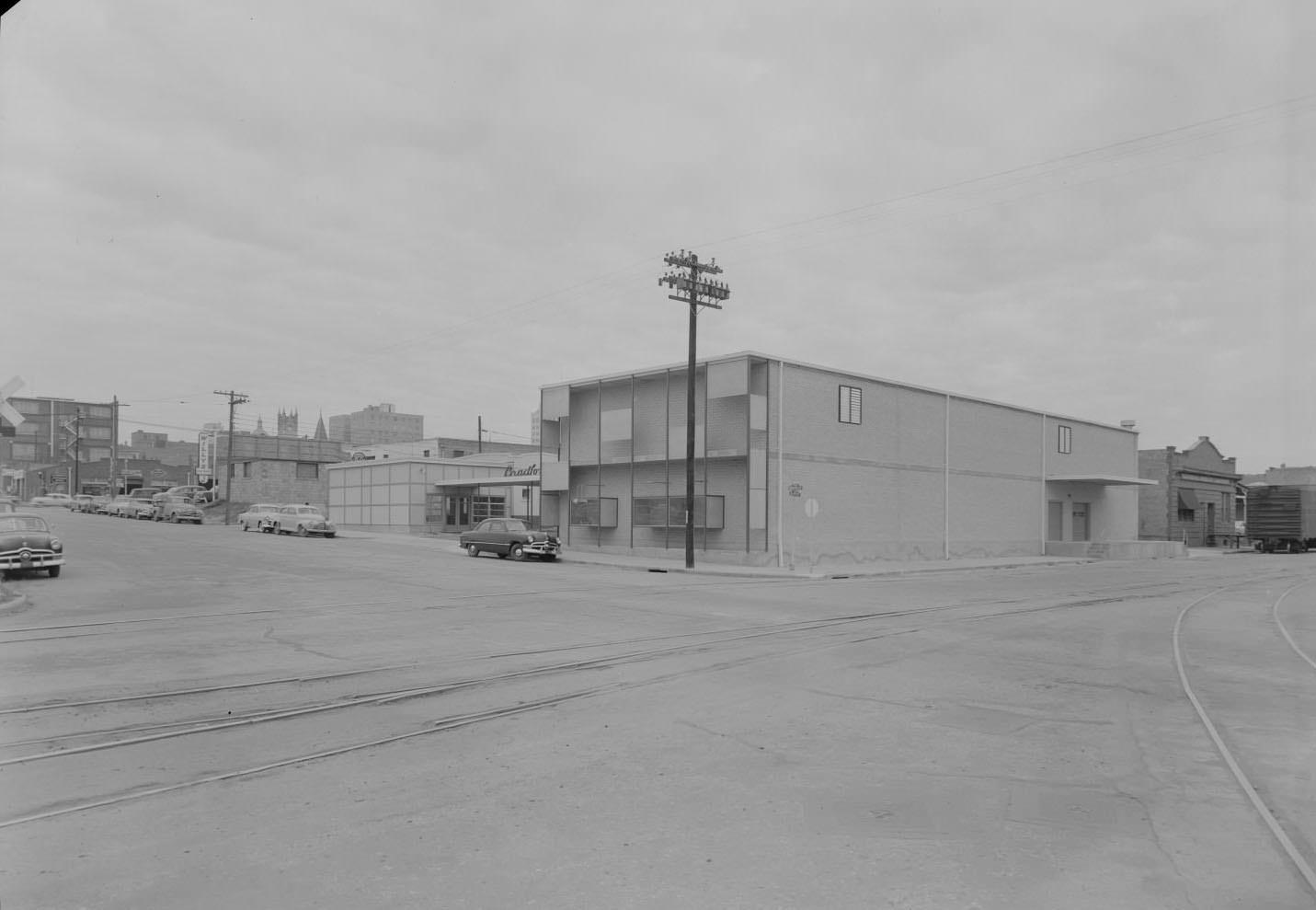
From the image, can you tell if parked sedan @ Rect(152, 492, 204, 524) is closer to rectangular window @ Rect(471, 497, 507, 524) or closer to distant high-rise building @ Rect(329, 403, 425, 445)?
rectangular window @ Rect(471, 497, 507, 524)

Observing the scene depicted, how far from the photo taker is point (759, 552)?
1304 inches

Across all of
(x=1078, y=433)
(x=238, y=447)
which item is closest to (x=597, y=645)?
(x=1078, y=433)

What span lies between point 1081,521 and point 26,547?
1975 inches

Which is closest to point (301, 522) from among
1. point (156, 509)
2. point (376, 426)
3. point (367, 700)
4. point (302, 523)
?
point (302, 523)

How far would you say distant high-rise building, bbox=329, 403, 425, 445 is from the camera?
475 feet

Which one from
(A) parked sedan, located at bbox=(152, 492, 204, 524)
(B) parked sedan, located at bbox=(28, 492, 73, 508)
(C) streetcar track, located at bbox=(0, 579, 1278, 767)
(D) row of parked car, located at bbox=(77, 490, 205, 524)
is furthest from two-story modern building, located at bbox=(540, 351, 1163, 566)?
(B) parked sedan, located at bbox=(28, 492, 73, 508)

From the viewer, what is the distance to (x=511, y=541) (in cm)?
3419

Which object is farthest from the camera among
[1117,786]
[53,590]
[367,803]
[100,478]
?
[100,478]

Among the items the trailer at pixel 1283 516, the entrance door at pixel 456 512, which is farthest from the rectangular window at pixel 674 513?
the trailer at pixel 1283 516

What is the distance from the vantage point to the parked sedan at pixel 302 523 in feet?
154

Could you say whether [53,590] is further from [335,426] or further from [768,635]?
[335,426]

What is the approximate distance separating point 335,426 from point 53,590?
13992 centimetres

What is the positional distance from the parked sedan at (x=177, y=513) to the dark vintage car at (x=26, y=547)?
128 ft

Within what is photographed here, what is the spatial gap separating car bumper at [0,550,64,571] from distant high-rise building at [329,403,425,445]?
122 m
